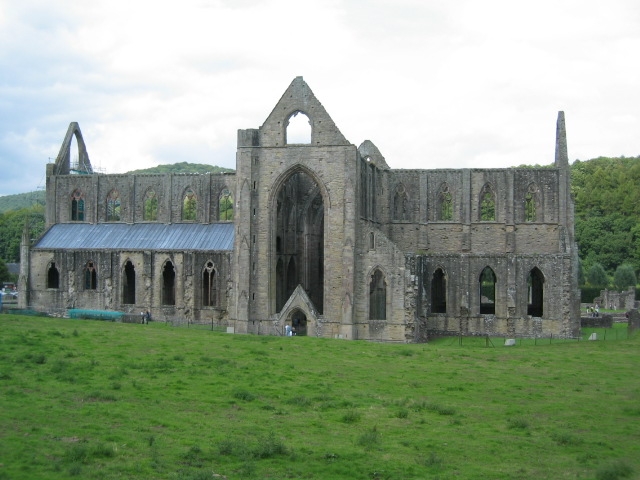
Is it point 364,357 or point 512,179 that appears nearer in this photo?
point 364,357

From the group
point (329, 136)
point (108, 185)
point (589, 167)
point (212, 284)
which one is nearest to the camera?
point (329, 136)

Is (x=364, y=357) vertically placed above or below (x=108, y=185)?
below

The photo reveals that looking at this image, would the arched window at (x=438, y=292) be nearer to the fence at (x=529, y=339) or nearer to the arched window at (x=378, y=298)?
the fence at (x=529, y=339)

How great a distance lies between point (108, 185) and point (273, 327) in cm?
2277

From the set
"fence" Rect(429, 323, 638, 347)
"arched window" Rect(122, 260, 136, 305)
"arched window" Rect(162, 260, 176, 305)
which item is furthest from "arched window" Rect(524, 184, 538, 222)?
"arched window" Rect(122, 260, 136, 305)

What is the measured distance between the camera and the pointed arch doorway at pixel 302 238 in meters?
53.8

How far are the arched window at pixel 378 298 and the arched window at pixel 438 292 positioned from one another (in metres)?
5.23

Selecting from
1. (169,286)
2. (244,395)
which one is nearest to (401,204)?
(169,286)

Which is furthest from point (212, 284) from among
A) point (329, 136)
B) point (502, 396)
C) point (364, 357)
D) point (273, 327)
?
point (502, 396)

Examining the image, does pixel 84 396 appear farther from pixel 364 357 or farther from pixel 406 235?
pixel 406 235

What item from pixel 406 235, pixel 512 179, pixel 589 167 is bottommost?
pixel 406 235

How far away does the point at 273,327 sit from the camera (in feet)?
156

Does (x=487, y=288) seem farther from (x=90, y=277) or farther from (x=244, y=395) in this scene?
(x=244, y=395)

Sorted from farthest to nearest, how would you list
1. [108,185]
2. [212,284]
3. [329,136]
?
1. [108,185]
2. [212,284]
3. [329,136]
